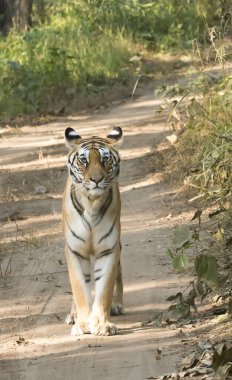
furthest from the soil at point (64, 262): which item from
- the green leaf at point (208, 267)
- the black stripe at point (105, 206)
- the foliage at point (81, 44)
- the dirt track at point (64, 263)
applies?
the foliage at point (81, 44)

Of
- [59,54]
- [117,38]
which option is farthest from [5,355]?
[117,38]

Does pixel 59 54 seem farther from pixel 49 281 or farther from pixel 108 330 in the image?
pixel 108 330

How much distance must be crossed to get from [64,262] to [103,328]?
2.03 m

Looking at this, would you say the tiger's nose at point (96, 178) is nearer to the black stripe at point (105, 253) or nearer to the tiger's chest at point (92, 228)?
the tiger's chest at point (92, 228)

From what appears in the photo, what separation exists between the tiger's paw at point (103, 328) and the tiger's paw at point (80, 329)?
0.03m

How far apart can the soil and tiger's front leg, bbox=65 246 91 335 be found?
0.33 feet

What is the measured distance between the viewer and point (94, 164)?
23.4 ft

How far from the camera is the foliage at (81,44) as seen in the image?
659 inches

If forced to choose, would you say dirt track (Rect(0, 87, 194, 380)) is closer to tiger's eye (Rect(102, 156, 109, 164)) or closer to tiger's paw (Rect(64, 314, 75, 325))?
tiger's paw (Rect(64, 314, 75, 325))

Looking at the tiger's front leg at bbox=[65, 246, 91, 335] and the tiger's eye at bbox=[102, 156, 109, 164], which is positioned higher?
the tiger's eye at bbox=[102, 156, 109, 164]

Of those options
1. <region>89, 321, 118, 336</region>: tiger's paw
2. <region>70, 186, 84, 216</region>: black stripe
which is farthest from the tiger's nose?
<region>89, 321, 118, 336</region>: tiger's paw

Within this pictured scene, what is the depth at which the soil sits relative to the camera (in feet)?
21.1

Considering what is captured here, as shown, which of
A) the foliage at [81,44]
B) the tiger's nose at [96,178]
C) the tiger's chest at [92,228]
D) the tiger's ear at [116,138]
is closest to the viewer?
the tiger's nose at [96,178]

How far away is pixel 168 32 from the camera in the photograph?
19.4 meters
